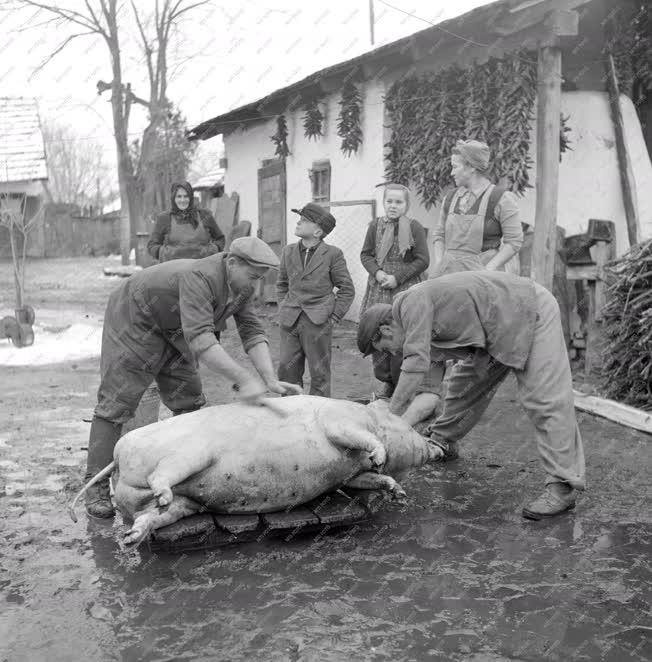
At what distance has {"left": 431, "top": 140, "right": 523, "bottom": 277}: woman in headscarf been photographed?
5832mm

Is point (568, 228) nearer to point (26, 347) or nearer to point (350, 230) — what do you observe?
point (350, 230)

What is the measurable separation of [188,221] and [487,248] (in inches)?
143

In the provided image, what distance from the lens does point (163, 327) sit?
441 cm

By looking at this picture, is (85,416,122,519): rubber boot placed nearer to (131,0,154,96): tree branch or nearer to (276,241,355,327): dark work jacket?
(276,241,355,327): dark work jacket

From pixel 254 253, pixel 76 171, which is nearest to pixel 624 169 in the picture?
pixel 254 253

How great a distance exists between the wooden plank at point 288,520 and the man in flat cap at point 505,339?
0.74 meters

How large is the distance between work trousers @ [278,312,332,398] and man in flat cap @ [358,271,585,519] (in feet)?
5.80

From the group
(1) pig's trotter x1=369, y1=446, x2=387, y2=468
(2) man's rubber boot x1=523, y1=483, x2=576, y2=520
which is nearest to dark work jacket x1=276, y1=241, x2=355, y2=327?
(2) man's rubber boot x1=523, y1=483, x2=576, y2=520

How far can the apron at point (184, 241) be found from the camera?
8.37 m

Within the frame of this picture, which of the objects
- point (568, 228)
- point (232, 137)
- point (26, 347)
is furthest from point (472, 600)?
point (232, 137)

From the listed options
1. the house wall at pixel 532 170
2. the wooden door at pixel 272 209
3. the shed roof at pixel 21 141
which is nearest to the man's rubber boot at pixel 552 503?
the house wall at pixel 532 170

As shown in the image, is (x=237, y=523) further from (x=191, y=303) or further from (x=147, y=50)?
(x=147, y=50)

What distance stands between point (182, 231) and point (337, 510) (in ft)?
16.4

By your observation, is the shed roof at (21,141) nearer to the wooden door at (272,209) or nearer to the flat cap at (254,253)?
the wooden door at (272,209)
